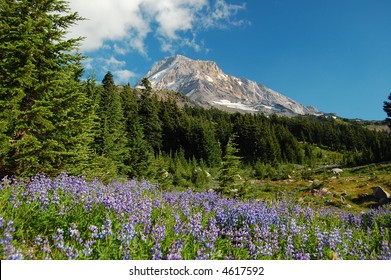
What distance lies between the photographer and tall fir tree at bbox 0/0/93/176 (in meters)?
12.3

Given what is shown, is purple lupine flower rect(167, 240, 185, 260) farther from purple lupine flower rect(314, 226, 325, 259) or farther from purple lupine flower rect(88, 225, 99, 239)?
purple lupine flower rect(314, 226, 325, 259)

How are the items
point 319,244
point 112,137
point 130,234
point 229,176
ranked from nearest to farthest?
1. point 130,234
2. point 319,244
3. point 229,176
4. point 112,137

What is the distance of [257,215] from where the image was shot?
6996 mm

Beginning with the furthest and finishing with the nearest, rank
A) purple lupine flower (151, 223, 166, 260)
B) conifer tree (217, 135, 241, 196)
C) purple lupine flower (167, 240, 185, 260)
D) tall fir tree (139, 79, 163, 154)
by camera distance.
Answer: tall fir tree (139, 79, 163, 154), conifer tree (217, 135, 241, 196), purple lupine flower (151, 223, 166, 260), purple lupine flower (167, 240, 185, 260)

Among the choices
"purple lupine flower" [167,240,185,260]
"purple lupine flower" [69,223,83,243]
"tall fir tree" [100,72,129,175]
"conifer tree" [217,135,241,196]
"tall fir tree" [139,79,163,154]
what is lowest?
"purple lupine flower" [167,240,185,260]

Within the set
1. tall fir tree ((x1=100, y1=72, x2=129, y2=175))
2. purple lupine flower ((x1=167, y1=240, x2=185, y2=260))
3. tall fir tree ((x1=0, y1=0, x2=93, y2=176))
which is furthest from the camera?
tall fir tree ((x1=100, y1=72, x2=129, y2=175))

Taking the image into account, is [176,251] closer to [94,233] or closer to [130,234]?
[130,234]

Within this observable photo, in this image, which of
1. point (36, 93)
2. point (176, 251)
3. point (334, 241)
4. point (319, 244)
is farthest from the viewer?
point (36, 93)

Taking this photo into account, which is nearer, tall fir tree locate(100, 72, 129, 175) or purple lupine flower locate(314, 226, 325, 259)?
purple lupine flower locate(314, 226, 325, 259)

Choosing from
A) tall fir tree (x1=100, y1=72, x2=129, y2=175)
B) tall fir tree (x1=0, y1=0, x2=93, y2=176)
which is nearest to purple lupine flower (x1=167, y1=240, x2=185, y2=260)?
tall fir tree (x1=0, y1=0, x2=93, y2=176)

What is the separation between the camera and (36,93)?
44.8 feet

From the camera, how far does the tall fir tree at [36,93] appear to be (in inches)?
485

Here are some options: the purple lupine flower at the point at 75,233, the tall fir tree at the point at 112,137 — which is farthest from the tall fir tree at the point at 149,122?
the purple lupine flower at the point at 75,233

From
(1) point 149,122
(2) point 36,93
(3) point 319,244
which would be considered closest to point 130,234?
(3) point 319,244
